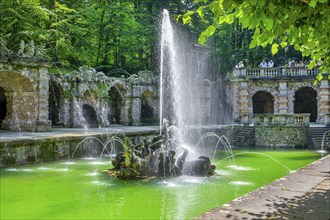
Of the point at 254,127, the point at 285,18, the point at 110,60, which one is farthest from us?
the point at 110,60

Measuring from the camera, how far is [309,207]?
5484mm

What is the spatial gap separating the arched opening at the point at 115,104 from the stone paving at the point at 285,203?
22.6 m

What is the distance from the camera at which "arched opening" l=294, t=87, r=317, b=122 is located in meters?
36.1

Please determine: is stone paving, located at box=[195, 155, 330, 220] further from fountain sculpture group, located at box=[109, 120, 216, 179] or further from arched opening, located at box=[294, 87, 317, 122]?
arched opening, located at box=[294, 87, 317, 122]

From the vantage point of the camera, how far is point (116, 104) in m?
30.2

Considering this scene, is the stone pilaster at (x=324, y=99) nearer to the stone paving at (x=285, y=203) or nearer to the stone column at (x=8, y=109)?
the stone column at (x=8, y=109)

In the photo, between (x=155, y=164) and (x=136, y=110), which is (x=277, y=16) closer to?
(x=155, y=164)

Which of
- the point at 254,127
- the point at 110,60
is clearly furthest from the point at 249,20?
the point at 110,60

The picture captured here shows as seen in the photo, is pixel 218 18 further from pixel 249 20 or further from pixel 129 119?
pixel 129 119

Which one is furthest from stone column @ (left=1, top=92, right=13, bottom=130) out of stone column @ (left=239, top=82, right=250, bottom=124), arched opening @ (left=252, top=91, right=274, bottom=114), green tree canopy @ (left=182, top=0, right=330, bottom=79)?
arched opening @ (left=252, top=91, right=274, bottom=114)

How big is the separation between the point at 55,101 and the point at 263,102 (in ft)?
70.6

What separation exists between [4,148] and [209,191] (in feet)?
28.2

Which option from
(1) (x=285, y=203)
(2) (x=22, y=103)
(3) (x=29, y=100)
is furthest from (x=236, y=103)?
(1) (x=285, y=203)

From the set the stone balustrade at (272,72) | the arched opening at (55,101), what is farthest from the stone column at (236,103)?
the arched opening at (55,101)
